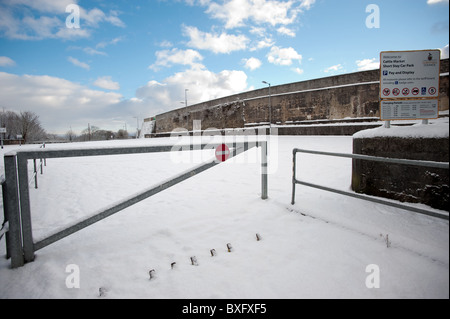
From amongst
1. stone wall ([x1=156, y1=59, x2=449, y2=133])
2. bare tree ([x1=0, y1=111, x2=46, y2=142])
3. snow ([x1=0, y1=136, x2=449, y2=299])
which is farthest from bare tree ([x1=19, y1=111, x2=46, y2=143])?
snow ([x1=0, y1=136, x2=449, y2=299])

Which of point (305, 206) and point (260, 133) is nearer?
point (305, 206)

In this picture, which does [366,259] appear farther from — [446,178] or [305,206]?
[446,178]

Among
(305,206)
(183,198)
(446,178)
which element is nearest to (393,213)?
(446,178)

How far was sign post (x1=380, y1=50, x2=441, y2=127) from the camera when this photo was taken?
117 inches

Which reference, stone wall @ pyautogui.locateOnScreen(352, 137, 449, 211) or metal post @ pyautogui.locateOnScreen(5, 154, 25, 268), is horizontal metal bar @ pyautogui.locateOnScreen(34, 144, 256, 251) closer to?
metal post @ pyautogui.locateOnScreen(5, 154, 25, 268)

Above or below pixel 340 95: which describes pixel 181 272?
below

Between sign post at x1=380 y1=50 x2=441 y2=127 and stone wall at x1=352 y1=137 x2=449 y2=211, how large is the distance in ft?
1.81

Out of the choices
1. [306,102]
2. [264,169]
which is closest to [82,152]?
[264,169]

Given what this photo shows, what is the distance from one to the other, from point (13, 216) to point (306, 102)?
18.0 m

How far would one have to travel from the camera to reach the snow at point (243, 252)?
1674 mm

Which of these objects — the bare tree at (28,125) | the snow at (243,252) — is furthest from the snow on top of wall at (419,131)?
the bare tree at (28,125)

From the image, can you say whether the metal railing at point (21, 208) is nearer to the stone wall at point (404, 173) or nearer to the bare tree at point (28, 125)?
the stone wall at point (404, 173)

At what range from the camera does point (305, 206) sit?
3152 mm
